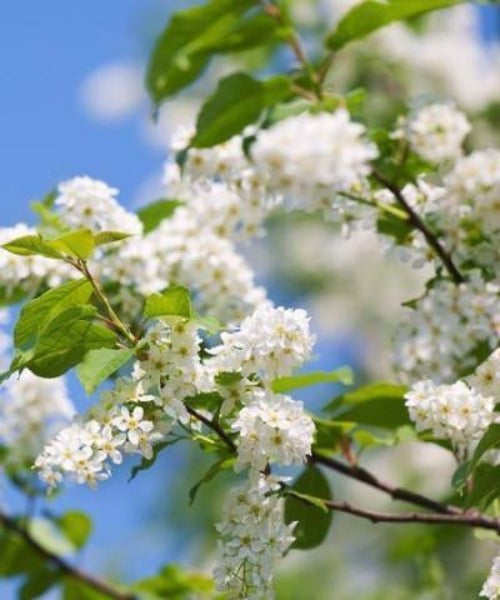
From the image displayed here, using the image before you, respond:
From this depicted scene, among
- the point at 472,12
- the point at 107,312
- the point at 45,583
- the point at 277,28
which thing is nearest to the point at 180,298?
the point at 107,312

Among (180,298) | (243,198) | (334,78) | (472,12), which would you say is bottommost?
(180,298)

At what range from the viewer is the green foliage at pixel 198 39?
3.13 meters

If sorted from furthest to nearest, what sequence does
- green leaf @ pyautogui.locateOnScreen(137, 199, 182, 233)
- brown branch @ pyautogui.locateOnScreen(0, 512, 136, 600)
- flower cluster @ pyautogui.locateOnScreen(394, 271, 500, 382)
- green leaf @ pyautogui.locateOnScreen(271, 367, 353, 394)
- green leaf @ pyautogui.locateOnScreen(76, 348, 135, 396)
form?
brown branch @ pyautogui.locateOnScreen(0, 512, 136, 600), green leaf @ pyautogui.locateOnScreen(137, 199, 182, 233), flower cluster @ pyautogui.locateOnScreen(394, 271, 500, 382), green leaf @ pyautogui.locateOnScreen(271, 367, 353, 394), green leaf @ pyautogui.locateOnScreen(76, 348, 135, 396)

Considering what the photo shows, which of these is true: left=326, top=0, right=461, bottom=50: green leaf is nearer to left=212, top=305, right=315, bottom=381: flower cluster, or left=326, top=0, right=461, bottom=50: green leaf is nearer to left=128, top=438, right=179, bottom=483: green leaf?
left=212, top=305, right=315, bottom=381: flower cluster

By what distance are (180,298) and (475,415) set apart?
0.51m

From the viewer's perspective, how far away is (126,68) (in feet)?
39.2

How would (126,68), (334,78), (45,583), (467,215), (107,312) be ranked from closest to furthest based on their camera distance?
(107,312), (467,215), (45,583), (334,78), (126,68)

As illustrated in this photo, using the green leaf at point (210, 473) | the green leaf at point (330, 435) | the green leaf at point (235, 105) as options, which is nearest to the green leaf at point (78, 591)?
the green leaf at point (330, 435)

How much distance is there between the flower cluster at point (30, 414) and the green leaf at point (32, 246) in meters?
1.40

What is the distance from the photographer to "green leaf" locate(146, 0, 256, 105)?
3127 mm

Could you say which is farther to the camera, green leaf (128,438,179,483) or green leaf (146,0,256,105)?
green leaf (146,0,256,105)

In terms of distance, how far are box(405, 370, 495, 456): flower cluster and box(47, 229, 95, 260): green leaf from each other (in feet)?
1.93

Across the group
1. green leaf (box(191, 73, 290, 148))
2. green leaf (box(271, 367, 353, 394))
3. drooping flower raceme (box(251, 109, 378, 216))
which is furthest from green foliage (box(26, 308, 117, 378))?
green leaf (box(191, 73, 290, 148))

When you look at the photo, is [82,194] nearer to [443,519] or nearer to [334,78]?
[443,519]
